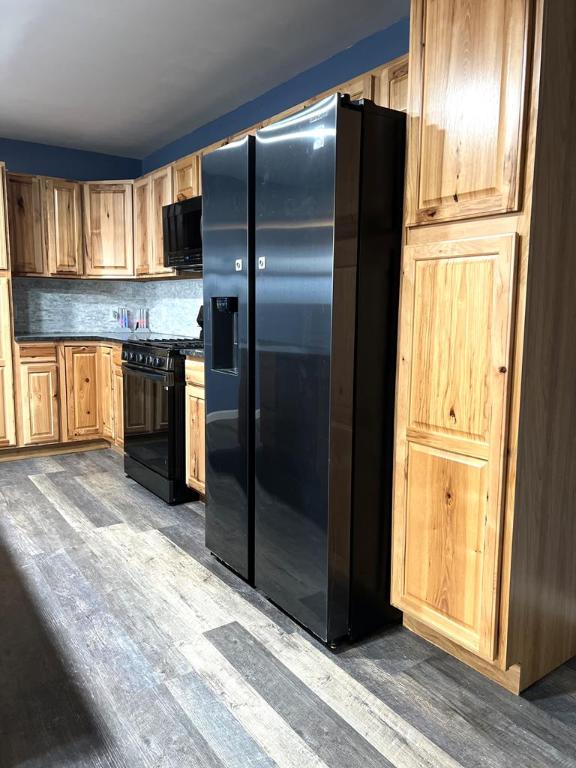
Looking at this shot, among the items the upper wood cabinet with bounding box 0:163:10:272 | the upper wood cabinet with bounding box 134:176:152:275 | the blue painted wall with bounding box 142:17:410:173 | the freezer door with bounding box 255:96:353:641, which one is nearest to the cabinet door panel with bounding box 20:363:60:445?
the upper wood cabinet with bounding box 0:163:10:272

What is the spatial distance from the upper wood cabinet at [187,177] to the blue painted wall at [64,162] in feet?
4.72

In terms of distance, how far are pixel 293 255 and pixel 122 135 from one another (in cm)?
346

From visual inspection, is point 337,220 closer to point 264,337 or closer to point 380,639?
point 264,337

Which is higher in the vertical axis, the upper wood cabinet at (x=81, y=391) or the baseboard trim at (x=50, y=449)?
the upper wood cabinet at (x=81, y=391)

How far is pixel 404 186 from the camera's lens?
1.97 metres

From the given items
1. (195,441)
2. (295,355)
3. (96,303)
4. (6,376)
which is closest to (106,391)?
(6,376)

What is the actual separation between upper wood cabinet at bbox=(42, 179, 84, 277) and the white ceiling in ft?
1.65

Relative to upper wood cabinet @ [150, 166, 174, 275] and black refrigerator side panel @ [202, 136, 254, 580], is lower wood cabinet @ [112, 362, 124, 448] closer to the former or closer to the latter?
upper wood cabinet @ [150, 166, 174, 275]

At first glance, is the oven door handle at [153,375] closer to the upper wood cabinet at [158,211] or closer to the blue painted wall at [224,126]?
the upper wood cabinet at [158,211]

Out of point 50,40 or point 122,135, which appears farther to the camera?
point 122,135

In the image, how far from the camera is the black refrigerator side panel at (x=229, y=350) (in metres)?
2.33

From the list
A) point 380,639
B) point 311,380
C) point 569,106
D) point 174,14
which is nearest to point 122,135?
point 174,14

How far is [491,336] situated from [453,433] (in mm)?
342

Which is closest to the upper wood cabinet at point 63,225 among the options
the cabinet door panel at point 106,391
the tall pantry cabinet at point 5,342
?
the tall pantry cabinet at point 5,342
